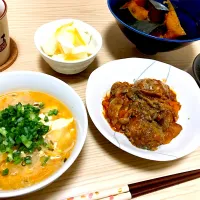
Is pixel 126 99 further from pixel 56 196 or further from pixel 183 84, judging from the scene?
pixel 56 196

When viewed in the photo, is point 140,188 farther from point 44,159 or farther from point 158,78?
point 158,78

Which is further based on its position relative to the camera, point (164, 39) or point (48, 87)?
point (164, 39)

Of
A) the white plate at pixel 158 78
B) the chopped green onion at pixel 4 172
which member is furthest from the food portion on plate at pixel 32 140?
the white plate at pixel 158 78

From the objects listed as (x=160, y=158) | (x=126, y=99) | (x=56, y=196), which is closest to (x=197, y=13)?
(x=126, y=99)

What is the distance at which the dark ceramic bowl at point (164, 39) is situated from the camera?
55.2 inches

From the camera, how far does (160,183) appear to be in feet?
3.67

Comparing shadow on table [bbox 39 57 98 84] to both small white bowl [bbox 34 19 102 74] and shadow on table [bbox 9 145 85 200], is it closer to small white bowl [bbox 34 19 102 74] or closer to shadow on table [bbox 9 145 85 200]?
small white bowl [bbox 34 19 102 74]

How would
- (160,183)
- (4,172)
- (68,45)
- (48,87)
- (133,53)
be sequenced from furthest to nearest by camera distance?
(133,53) → (68,45) → (48,87) → (160,183) → (4,172)

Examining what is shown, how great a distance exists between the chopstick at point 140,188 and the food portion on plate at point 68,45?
608mm

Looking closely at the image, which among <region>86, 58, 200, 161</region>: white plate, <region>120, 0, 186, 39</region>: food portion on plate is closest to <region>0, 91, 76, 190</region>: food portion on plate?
<region>86, 58, 200, 161</region>: white plate

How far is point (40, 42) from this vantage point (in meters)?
1.42

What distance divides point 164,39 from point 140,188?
0.67 metres

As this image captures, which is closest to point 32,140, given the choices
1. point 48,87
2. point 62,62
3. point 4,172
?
point 4,172

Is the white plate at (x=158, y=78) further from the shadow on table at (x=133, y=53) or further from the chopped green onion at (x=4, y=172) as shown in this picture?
the chopped green onion at (x=4, y=172)
